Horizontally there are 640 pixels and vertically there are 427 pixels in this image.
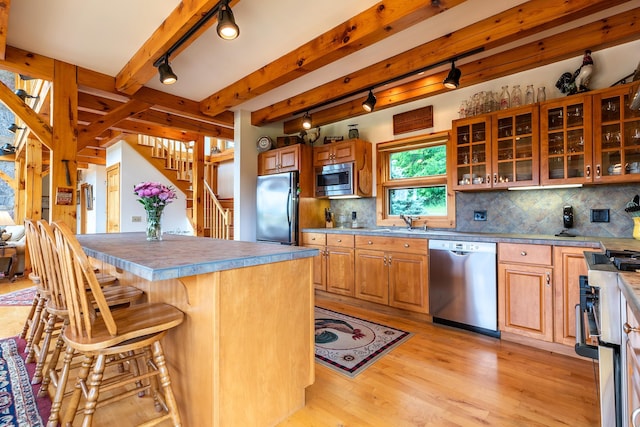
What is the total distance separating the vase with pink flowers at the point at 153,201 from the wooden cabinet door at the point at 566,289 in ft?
10.2

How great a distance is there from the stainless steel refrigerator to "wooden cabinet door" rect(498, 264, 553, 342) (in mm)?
2440

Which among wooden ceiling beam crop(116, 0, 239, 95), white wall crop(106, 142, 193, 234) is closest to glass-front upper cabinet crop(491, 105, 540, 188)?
wooden ceiling beam crop(116, 0, 239, 95)

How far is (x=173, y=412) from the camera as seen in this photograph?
146 centimetres

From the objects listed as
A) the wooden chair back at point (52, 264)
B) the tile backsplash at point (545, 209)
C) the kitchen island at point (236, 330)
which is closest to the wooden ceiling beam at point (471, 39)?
the tile backsplash at point (545, 209)

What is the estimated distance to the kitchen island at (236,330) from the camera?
54.6 inches

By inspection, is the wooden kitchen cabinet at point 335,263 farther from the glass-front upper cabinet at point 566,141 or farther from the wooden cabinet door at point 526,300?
the glass-front upper cabinet at point 566,141

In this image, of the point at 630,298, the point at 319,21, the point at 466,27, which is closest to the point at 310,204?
the point at 319,21

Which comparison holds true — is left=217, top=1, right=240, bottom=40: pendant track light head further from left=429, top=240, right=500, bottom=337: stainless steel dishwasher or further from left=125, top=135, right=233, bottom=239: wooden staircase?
left=125, top=135, right=233, bottom=239: wooden staircase

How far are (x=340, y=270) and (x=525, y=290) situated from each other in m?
1.91

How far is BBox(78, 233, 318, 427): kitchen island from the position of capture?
1.39m

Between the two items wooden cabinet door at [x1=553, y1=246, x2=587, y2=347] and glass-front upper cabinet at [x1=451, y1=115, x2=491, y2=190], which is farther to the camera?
glass-front upper cabinet at [x1=451, y1=115, x2=491, y2=190]

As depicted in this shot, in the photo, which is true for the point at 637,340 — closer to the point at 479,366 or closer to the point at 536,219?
the point at 479,366

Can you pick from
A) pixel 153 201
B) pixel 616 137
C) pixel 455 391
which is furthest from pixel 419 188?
pixel 153 201

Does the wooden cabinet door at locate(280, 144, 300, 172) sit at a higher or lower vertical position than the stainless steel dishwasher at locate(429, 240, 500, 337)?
higher
